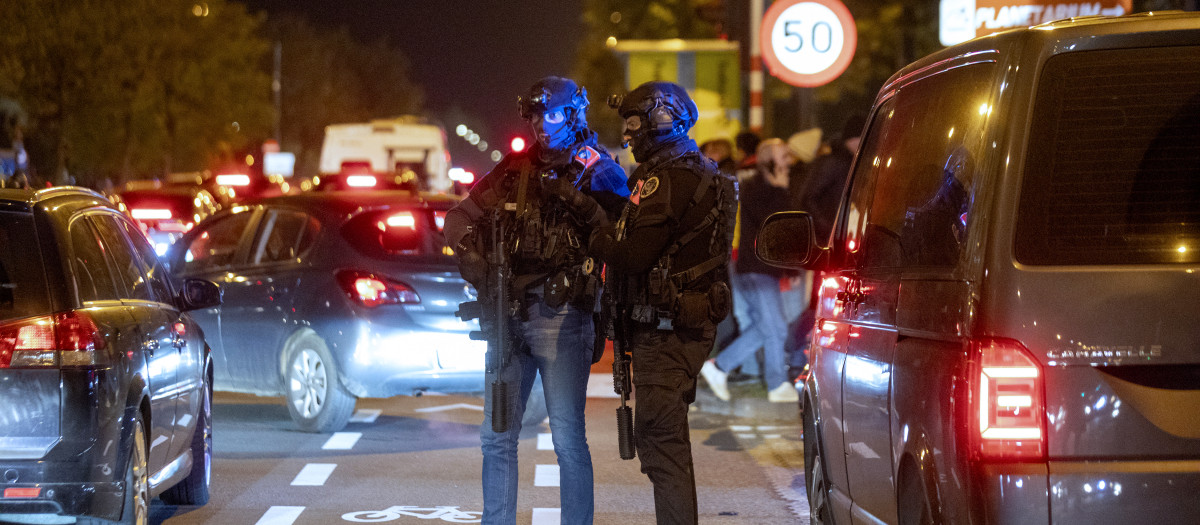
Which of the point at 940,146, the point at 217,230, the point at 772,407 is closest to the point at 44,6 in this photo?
the point at 217,230

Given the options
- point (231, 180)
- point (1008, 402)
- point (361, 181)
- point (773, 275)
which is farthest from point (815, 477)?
point (231, 180)

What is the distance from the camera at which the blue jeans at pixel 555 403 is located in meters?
5.55

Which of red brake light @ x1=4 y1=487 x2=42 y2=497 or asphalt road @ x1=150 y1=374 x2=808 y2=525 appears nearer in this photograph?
red brake light @ x1=4 y1=487 x2=42 y2=497

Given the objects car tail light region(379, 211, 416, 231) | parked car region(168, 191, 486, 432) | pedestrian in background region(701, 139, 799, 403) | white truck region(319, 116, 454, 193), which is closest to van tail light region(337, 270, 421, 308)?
parked car region(168, 191, 486, 432)

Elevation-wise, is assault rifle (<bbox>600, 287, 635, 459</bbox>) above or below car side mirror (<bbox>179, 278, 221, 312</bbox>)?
below

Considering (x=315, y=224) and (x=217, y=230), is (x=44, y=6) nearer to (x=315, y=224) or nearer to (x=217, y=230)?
(x=217, y=230)

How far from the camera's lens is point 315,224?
9.74m

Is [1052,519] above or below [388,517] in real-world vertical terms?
above

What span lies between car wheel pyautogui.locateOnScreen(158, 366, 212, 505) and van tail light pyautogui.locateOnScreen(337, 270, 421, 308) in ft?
7.04

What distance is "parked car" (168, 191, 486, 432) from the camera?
9.38m

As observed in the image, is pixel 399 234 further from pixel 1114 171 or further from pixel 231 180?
pixel 231 180

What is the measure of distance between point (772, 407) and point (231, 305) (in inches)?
148

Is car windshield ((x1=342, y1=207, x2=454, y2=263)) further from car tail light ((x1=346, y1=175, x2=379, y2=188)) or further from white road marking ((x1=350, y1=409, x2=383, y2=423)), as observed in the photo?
car tail light ((x1=346, y1=175, x2=379, y2=188))

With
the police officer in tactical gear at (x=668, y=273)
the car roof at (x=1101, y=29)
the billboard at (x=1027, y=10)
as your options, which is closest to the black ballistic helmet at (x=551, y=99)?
the police officer in tactical gear at (x=668, y=273)
